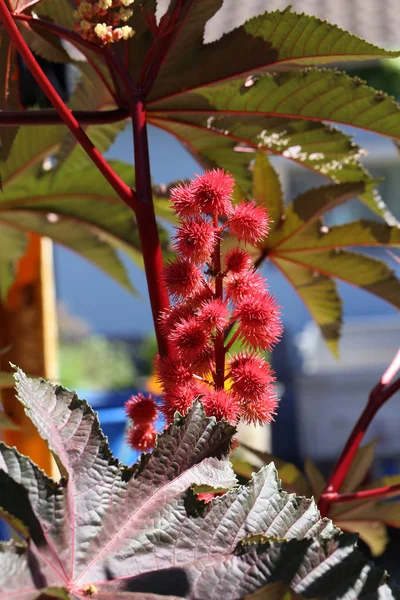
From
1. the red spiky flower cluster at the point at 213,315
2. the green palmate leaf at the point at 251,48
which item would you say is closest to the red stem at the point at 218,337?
the red spiky flower cluster at the point at 213,315

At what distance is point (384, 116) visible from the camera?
642 mm

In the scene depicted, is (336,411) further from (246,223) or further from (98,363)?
(246,223)

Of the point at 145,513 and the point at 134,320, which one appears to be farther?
the point at 134,320

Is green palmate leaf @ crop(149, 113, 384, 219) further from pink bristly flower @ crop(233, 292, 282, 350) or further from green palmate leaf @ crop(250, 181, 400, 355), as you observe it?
pink bristly flower @ crop(233, 292, 282, 350)

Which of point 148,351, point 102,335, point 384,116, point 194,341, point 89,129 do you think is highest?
A: point 102,335

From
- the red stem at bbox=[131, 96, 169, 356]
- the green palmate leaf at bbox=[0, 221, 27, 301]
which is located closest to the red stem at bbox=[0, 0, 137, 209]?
the red stem at bbox=[131, 96, 169, 356]

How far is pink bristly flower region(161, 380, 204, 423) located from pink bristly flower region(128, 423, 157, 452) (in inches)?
2.5

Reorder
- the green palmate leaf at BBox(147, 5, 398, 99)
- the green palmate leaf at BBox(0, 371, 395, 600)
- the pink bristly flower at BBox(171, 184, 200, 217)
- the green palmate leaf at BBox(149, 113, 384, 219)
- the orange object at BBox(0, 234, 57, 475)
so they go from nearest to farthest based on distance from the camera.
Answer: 1. the green palmate leaf at BBox(0, 371, 395, 600)
2. the pink bristly flower at BBox(171, 184, 200, 217)
3. the green palmate leaf at BBox(147, 5, 398, 99)
4. the green palmate leaf at BBox(149, 113, 384, 219)
5. the orange object at BBox(0, 234, 57, 475)

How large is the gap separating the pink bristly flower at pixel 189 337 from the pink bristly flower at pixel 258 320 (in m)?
0.03

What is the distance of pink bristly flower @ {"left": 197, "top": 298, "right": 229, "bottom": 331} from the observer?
0.44 m

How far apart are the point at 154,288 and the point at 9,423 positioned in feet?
0.74

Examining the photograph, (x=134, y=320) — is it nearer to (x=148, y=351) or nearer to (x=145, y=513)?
(x=148, y=351)

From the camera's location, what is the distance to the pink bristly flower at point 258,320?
0.46 m

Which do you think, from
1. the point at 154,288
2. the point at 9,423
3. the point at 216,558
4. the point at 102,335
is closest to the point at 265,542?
the point at 216,558
